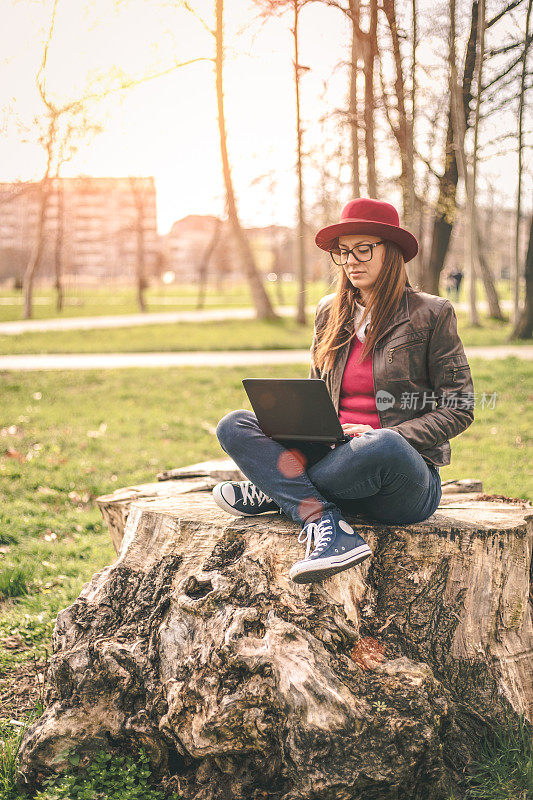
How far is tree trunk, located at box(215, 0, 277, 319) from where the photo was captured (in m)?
5.46

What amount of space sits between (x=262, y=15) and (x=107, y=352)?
11.1 metres

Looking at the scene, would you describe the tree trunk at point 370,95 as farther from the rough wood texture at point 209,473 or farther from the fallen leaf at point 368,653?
the fallen leaf at point 368,653

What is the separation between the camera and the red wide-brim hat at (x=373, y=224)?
10.5ft

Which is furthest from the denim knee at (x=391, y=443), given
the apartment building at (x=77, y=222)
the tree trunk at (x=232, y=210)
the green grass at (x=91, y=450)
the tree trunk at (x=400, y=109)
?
the apartment building at (x=77, y=222)

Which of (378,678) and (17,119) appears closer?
(378,678)

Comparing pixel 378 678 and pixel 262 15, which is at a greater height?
pixel 262 15

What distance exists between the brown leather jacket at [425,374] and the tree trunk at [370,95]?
2081 millimetres

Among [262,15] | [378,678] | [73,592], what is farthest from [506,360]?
[378,678]

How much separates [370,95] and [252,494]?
3.07 metres

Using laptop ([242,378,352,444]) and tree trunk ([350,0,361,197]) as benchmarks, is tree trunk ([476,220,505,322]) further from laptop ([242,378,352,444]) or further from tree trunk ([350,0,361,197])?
laptop ([242,378,352,444])

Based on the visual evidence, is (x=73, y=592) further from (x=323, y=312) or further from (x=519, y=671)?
(x=519, y=671)

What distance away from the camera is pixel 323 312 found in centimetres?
369

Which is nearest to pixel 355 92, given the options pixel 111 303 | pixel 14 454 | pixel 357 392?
pixel 357 392

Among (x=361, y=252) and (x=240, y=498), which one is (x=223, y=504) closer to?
(x=240, y=498)
